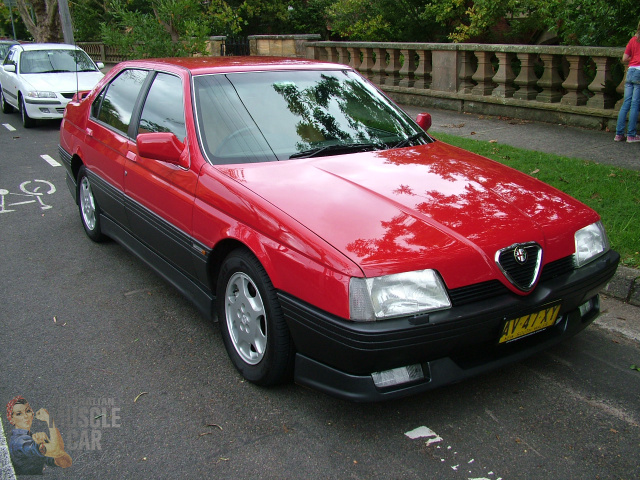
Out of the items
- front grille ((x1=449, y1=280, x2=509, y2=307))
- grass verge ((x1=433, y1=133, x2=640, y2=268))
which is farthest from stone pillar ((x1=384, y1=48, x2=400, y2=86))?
front grille ((x1=449, y1=280, x2=509, y2=307))

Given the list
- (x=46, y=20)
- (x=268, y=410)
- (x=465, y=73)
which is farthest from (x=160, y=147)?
(x=46, y=20)

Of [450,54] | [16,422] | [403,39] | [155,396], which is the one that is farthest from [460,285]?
[403,39]

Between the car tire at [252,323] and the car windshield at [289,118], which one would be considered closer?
the car tire at [252,323]

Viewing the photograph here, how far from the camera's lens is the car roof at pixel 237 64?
166 inches

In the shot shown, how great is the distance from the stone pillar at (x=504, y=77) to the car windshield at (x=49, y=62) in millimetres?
8723

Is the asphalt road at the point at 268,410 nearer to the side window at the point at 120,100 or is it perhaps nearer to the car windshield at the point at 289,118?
the car windshield at the point at 289,118

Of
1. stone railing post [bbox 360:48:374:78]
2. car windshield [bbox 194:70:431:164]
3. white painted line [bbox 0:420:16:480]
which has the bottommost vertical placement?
white painted line [bbox 0:420:16:480]

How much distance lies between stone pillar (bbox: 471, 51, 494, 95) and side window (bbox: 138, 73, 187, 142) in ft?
25.7

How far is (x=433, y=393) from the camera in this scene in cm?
335

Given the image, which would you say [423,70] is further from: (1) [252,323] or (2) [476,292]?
(2) [476,292]

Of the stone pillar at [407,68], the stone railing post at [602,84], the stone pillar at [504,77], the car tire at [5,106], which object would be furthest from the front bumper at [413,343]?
the car tire at [5,106]

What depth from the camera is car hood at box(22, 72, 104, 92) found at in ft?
41.2

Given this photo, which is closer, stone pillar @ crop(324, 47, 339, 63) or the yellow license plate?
the yellow license plate

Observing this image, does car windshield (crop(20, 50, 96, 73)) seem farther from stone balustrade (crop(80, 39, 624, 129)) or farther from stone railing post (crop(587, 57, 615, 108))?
stone railing post (crop(587, 57, 615, 108))
